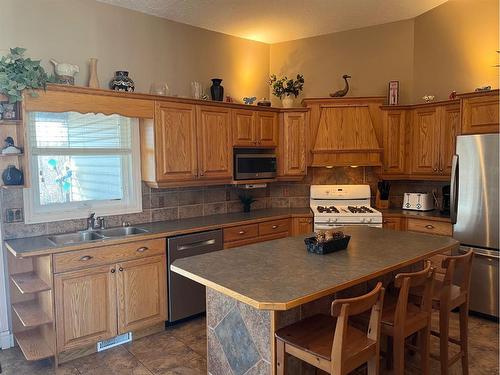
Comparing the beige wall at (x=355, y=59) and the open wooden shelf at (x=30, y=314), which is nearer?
the open wooden shelf at (x=30, y=314)

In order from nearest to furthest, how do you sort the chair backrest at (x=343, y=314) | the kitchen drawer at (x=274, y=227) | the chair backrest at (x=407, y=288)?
the chair backrest at (x=343, y=314) < the chair backrest at (x=407, y=288) < the kitchen drawer at (x=274, y=227)

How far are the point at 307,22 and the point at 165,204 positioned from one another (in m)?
2.64

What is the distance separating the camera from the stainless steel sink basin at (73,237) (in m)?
3.32

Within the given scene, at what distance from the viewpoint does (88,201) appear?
376 cm

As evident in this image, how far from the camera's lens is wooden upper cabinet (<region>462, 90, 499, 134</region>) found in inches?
144

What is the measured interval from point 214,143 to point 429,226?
248cm

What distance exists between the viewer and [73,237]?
136 inches

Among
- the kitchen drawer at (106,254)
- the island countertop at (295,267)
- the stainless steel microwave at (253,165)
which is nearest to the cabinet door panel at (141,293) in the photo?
the kitchen drawer at (106,254)

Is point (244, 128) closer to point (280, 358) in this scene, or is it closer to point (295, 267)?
point (295, 267)

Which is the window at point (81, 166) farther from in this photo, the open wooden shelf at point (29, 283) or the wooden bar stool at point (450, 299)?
the wooden bar stool at point (450, 299)

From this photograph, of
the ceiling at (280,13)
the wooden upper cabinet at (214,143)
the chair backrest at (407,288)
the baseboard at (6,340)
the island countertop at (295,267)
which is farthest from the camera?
the wooden upper cabinet at (214,143)

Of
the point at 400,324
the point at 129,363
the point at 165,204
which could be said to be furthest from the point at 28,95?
the point at 400,324

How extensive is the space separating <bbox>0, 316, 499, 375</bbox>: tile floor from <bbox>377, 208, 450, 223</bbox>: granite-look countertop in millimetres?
1131

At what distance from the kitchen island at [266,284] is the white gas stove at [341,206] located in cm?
162
